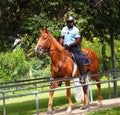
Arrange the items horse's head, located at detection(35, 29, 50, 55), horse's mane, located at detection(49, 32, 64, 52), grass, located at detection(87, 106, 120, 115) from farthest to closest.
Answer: horse's mane, located at detection(49, 32, 64, 52) < horse's head, located at detection(35, 29, 50, 55) < grass, located at detection(87, 106, 120, 115)

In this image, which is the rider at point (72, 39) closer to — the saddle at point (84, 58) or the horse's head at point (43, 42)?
the saddle at point (84, 58)

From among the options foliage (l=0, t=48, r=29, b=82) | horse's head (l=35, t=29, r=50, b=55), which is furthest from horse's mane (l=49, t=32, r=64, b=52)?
foliage (l=0, t=48, r=29, b=82)

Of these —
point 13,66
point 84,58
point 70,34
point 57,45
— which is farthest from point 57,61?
point 13,66

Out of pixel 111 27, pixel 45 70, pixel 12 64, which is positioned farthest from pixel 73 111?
pixel 45 70

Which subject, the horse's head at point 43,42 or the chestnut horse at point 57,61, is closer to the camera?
the horse's head at point 43,42

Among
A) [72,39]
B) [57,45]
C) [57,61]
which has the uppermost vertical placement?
[72,39]

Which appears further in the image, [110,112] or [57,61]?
[57,61]

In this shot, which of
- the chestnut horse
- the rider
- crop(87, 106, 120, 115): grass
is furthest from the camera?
the rider

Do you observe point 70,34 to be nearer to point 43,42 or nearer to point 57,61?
point 57,61

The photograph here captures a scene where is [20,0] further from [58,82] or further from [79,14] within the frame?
[58,82]

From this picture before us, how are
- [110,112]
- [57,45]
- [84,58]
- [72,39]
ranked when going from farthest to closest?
1. [84,58]
2. [72,39]
3. [57,45]
4. [110,112]

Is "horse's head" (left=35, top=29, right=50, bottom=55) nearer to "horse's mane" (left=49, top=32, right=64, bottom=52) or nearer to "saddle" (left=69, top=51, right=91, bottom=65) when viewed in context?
"horse's mane" (left=49, top=32, right=64, bottom=52)

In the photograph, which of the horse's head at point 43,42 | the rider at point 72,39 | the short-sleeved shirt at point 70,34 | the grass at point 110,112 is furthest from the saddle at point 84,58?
the grass at point 110,112

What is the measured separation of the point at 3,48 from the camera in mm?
19906
